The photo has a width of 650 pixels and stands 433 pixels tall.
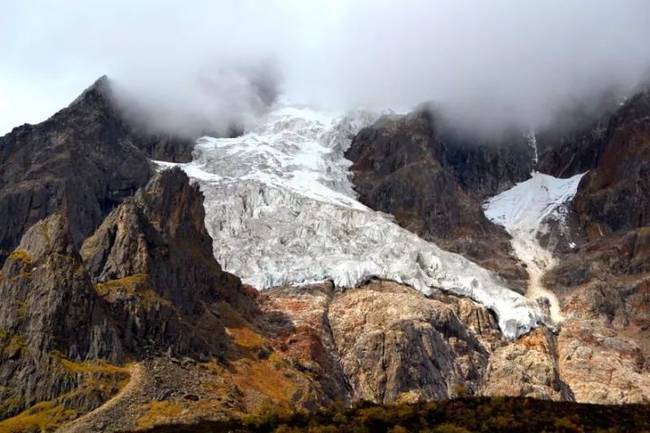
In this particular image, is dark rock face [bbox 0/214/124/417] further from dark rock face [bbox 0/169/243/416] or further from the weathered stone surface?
the weathered stone surface

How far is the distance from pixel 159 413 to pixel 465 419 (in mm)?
48831

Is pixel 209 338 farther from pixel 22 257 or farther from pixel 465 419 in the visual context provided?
pixel 465 419

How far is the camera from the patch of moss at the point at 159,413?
347 feet

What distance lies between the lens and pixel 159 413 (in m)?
109

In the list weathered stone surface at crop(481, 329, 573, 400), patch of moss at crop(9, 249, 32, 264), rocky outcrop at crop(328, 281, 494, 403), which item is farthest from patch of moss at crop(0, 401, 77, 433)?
weathered stone surface at crop(481, 329, 573, 400)

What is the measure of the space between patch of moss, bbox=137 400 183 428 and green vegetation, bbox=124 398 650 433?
83.5ft

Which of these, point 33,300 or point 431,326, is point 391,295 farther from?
point 33,300

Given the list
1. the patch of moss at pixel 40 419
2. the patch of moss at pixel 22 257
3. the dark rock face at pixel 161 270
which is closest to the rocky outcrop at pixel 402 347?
the dark rock face at pixel 161 270

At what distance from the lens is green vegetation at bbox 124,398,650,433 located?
221 feet

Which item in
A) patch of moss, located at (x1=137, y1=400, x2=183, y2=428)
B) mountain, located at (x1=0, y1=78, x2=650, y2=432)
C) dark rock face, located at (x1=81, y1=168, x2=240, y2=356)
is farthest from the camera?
dark rock face, located at (x1=81, y1=168, x2=240, y2=356)

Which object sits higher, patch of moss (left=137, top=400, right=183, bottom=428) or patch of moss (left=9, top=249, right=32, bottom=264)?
patch of moss (left=9, top=249, right=32, bottom=264)

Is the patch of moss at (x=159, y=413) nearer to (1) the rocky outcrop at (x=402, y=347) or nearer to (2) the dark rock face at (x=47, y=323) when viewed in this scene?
(2) the dark rock face at (x=47, y=323)

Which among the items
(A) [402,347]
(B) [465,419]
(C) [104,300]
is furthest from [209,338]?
(B) [465,419]

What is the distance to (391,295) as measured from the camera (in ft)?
623
